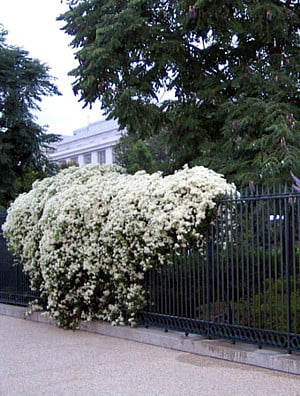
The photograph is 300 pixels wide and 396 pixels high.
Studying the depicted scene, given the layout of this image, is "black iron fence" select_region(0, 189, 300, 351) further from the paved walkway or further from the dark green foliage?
the paved walkway

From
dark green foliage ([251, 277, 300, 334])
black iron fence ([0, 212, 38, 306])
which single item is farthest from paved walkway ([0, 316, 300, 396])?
black iron fence ([0, 212, 38, 306])

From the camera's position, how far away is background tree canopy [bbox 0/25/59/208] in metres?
21.6

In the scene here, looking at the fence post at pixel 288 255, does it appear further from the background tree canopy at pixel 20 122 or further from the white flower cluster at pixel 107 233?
the background tree canopy at pixel 20 122

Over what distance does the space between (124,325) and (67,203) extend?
2.18 m

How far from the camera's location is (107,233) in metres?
9.06

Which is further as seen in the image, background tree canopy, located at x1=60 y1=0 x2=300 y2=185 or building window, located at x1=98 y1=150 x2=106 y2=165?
building window, located at x1=98 y1=150 x2=106 y2=165

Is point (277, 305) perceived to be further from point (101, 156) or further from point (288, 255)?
point (101, 156)

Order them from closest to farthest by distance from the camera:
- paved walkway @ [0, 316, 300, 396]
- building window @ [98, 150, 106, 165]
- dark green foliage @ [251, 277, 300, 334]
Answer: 1. paved walkway @ [0, 316, 300, 396]
2. dark green foliage @ [251, 277, 300, 334]
3. building window @ [98, 150, 106, 165]

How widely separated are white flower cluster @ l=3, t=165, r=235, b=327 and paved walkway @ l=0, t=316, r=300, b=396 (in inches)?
Answer: 34.5

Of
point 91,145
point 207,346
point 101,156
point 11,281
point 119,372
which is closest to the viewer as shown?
point 119,372

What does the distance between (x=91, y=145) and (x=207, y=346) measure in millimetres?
54289

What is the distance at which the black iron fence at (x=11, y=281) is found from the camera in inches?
468

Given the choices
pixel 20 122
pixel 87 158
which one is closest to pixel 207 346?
pixel 20 122

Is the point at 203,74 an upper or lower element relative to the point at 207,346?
upper
